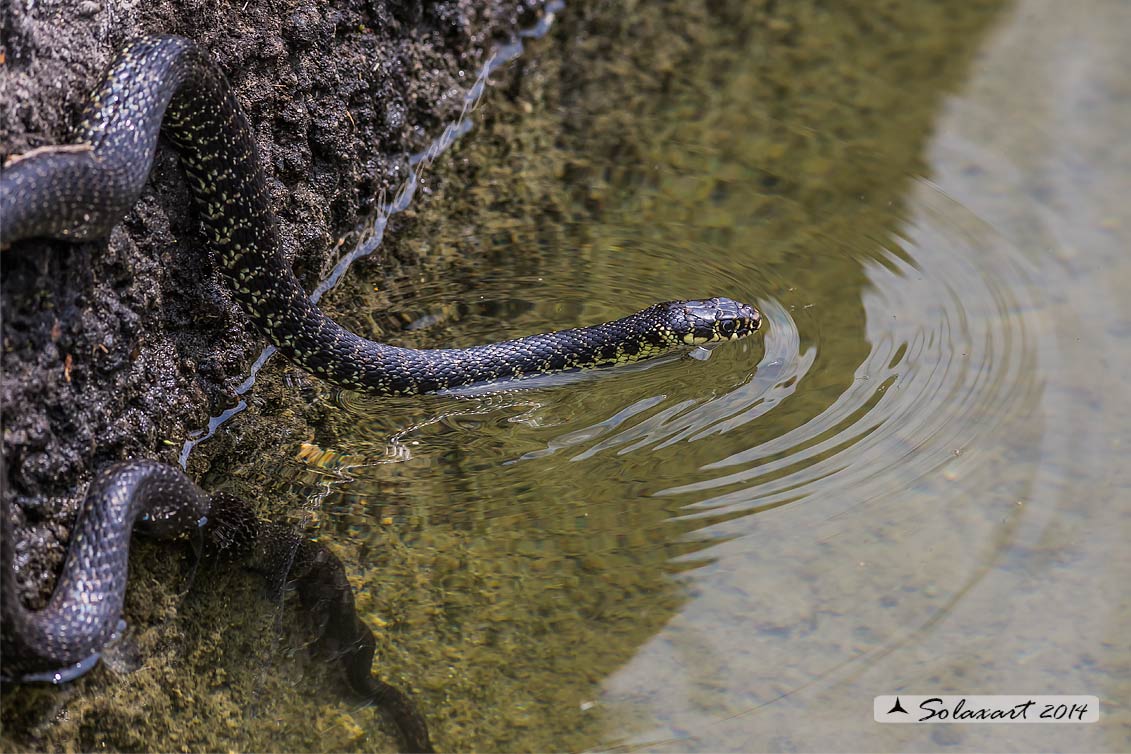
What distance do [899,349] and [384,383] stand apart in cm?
266

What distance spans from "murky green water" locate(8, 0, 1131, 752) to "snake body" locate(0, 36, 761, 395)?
18 centimetres

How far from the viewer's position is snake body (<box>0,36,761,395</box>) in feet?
12.7

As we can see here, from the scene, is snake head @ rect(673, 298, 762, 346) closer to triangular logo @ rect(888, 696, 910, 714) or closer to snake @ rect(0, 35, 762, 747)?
snake @ rect(0, 35, 762, 747)

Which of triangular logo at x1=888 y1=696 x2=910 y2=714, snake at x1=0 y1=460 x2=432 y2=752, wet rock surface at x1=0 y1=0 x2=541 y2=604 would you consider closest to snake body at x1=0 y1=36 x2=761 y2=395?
wet rock surface at x1=0 y1=0 x2=541 y2=604

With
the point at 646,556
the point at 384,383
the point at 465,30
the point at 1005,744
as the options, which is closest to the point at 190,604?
the point at 384,383

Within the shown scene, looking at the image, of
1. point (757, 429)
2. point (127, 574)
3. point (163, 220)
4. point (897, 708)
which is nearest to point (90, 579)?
point (127, 574)

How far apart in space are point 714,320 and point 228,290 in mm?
2399

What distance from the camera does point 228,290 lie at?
5137 millimetres

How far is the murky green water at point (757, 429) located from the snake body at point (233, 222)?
176mm

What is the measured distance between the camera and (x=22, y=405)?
396 cm

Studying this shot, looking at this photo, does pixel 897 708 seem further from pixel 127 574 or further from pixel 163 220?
pixel 163 220

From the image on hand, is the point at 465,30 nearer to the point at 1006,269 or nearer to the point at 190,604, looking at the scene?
the point at 1006,269

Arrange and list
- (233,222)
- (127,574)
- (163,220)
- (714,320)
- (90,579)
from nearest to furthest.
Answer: (90,579), (127,574), (163,220), (233,222), (714,320)

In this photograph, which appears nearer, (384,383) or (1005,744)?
(1005,744)
